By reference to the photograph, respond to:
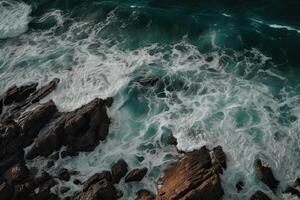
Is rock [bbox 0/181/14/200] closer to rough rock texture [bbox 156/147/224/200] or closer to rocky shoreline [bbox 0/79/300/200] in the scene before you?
rocky shoreline [bbox 0/79/300/200]

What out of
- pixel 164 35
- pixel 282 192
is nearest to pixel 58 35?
pixel 164 35

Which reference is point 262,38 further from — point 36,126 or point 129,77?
point 36,126

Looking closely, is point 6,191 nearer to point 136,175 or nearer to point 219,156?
point 136,175

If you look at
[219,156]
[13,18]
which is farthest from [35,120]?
[13,18]

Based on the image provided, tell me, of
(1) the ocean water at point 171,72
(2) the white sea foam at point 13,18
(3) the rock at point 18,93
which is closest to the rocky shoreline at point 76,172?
(3) the rock at point 18,93

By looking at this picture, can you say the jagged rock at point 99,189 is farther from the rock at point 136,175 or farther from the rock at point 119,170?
the rock at point 136,175
